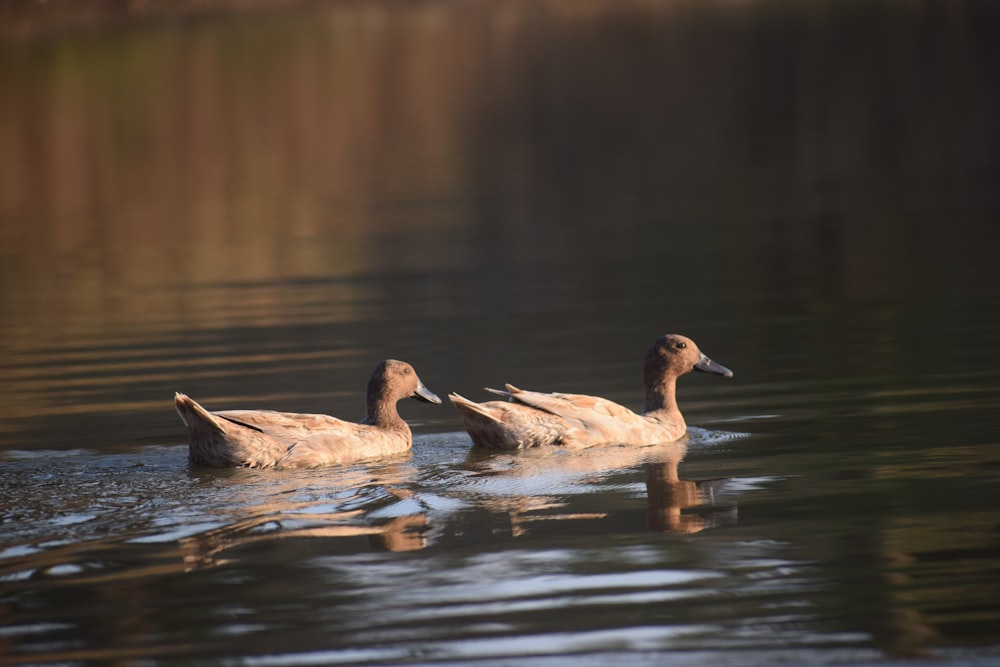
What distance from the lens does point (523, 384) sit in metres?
14.8

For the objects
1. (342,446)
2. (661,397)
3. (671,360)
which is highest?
(671,360)

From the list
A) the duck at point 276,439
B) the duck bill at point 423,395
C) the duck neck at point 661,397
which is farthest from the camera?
the duck neck at point 661,397

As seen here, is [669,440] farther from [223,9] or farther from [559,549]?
[223,9]

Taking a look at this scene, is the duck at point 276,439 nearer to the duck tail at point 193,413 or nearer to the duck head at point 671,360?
the duck tail at point 193,413

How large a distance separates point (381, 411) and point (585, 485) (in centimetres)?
208

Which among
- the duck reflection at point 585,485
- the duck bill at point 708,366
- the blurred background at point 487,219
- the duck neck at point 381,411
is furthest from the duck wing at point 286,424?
the duck bill at point 708,366

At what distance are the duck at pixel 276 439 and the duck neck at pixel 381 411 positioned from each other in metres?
0.14

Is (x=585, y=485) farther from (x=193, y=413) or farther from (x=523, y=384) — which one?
(x=523, y=384)

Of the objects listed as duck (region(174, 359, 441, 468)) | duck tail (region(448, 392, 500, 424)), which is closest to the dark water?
duck (region(174, 359, 441, 468))

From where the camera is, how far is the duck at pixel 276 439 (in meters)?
11.3

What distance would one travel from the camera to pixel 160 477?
1133 cm

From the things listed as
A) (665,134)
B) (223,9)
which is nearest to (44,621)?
(665,134)

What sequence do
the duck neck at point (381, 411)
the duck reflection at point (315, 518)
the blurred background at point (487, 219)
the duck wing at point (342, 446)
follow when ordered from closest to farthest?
1. the duck reflection at point (315, 518)
2. the duck wing at point (342, 446)
3. the duck neck at point (381, 411)
4. the blurred background at point (487, 219)

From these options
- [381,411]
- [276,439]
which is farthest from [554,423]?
[276,439]
